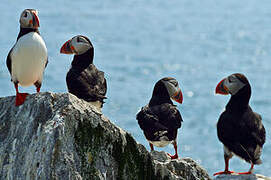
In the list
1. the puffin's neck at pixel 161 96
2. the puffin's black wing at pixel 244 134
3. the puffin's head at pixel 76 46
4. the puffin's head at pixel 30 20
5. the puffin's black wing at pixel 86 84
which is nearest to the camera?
the puffin's head at pixel 30 20

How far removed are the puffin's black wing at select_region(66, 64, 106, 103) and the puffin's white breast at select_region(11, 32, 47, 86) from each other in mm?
1227

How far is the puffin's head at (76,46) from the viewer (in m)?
10.8

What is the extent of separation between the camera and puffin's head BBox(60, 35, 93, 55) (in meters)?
10.8

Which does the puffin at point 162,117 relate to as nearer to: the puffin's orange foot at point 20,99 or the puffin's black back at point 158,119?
the puffin's black back at point 158,119

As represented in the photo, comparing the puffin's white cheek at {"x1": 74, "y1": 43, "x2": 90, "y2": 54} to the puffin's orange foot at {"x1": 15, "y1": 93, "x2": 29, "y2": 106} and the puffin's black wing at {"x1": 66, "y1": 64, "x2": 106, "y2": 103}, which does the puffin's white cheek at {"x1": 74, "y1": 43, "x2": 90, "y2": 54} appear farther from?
the puffin's orange foot at {"x1": 15, "y1": 93, "x2": 29, "y2": 106}

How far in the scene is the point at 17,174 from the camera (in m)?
6.73

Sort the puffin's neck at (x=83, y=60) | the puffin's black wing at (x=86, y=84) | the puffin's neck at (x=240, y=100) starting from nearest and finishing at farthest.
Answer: the puffin's black wing at (x=86, y=84), the puffin's neck at (x=240, y=100), the puffin's neck at (x=83, y=60)

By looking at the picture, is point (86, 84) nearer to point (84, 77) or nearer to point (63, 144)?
point (84, 77)

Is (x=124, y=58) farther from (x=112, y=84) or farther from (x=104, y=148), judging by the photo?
(x=104, y=148)

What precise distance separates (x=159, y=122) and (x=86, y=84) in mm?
1296

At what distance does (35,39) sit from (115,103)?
42.1 m

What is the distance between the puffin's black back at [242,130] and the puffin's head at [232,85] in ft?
0.43

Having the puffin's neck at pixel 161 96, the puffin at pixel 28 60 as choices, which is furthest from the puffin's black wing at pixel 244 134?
the puffin at pixel 28 60

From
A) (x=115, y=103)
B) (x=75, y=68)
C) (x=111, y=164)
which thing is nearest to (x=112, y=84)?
(x=115, y=103)
